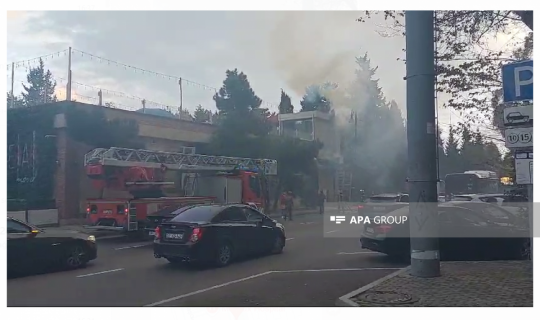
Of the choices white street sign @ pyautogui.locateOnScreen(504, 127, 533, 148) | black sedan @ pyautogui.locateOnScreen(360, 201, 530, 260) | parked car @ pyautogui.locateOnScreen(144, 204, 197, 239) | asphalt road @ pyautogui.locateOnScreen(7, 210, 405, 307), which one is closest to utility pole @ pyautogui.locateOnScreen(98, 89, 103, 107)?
parked car @ pyautogui.locateOnScreen(144, 204, 197, 239)

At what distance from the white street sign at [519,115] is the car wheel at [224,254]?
5402 millimetres

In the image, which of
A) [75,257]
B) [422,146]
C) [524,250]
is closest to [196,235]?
[75,257]

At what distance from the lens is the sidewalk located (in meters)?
6.34

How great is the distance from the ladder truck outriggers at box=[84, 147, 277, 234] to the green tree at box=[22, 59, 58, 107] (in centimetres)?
181

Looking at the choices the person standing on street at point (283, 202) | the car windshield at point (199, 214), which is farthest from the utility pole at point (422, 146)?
the person standing on street at point (283, 202)

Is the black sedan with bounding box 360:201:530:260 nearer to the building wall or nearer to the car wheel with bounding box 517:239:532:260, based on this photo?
the car wheel with bounding box 517:239:532:260

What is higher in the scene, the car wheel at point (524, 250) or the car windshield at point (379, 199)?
the car windshield at point (379, 199)

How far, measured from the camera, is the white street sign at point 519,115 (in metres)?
6.63

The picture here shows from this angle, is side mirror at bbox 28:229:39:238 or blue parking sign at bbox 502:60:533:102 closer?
blue parking sign at bbox 502:60:533:102

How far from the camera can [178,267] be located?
31.4 ft

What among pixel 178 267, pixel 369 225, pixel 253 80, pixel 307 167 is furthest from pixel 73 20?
pixel 369 225

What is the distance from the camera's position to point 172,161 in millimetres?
13555

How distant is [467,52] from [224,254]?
6.24 metres

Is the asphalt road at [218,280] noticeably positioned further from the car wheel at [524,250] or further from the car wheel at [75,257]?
the car wheel at [524,250]
